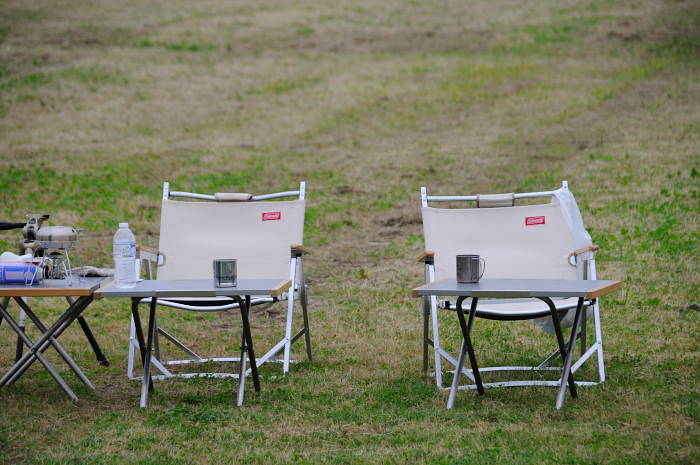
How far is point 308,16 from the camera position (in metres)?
22.5

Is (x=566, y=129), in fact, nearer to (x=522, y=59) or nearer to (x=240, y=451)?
(x=522, y=59)

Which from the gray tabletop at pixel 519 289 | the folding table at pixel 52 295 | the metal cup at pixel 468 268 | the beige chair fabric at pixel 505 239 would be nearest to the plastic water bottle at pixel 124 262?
the folding table at pixel 52 295

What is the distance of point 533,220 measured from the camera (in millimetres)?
5418

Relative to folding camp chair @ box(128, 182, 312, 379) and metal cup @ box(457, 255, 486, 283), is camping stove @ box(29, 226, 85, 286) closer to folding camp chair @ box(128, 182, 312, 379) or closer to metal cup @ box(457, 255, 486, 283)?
folding camp chair @ box(128, 182, 312, 379)

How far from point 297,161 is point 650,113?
18.9 feet

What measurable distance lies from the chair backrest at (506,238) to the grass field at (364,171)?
1.94 feet


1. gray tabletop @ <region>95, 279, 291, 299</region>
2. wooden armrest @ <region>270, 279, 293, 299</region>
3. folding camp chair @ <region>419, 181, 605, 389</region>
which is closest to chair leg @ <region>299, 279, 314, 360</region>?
wooden armrest @ <region>270, 279, 293, 299</region>

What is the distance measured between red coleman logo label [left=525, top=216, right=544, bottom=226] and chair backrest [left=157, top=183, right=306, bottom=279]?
1.47 meters

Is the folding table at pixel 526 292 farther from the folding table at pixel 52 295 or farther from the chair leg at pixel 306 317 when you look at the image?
the folding table at pixel 52 295

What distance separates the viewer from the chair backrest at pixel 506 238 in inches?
208

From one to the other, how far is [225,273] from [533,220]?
216 centimetres

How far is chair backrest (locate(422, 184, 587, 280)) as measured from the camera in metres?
5.29

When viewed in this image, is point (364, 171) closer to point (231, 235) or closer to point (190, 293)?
point (231, 235)

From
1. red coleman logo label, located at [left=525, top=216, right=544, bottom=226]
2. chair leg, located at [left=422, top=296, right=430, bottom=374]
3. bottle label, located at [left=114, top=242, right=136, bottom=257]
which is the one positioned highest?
red coleman logo label, located at [left=525, top=216, right=544, bottom=226]
